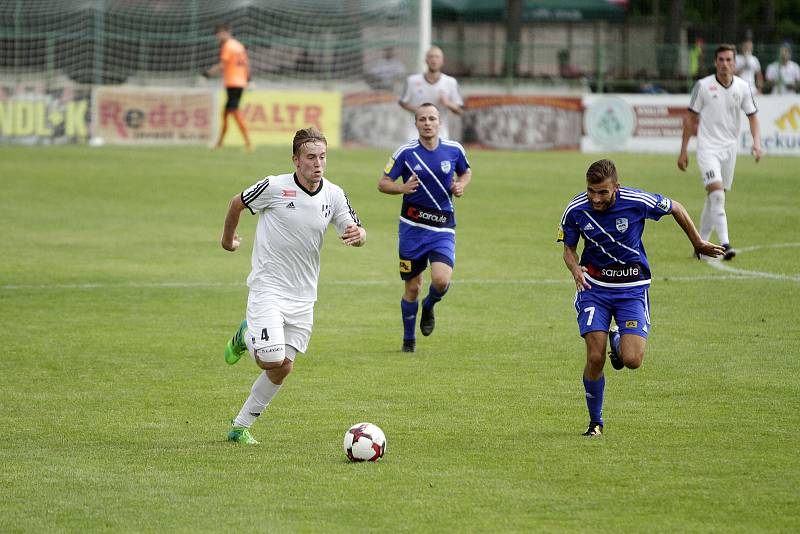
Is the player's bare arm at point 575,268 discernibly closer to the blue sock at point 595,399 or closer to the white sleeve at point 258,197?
the blue sock at point 595,399

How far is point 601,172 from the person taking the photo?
789cm

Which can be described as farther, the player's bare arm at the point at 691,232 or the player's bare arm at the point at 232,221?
the player's bare arm at the point at 691,232

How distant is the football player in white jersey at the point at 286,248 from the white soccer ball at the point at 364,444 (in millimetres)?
703

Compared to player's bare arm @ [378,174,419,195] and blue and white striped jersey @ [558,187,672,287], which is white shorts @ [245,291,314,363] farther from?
player's bare arm @ [378,174,419,195]

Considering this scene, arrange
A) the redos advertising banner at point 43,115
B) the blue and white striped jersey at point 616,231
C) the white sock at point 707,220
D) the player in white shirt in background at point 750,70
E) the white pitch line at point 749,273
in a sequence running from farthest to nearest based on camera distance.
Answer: the player in white shirt in background at point 750,70
the redos advertising banner at point 43,115
the white sock at point 707,220
the white pitch line at point 749,273
the blue and white striped jersey at point 616,231

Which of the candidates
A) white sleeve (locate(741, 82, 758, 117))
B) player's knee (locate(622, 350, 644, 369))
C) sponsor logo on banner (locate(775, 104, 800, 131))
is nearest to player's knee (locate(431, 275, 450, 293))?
player's knee (locate(622, 350, 644, 369))

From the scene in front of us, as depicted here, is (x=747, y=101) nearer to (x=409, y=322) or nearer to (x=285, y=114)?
(x=409, y=322)

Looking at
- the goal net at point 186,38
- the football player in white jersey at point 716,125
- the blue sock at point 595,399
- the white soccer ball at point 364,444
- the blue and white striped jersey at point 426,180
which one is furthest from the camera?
the goal net at point 186,38

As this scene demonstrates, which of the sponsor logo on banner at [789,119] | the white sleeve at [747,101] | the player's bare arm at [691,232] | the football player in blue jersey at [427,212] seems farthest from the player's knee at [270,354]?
the sponsor logo on banner at [789,119]

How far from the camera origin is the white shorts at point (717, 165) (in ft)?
52.9

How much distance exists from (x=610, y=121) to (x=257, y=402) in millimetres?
25986

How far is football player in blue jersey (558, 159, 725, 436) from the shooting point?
8109 mm

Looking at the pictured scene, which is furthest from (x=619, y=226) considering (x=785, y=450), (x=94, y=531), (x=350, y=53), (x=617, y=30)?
(x=617, y=30)

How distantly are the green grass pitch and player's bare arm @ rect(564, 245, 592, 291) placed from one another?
92cm
